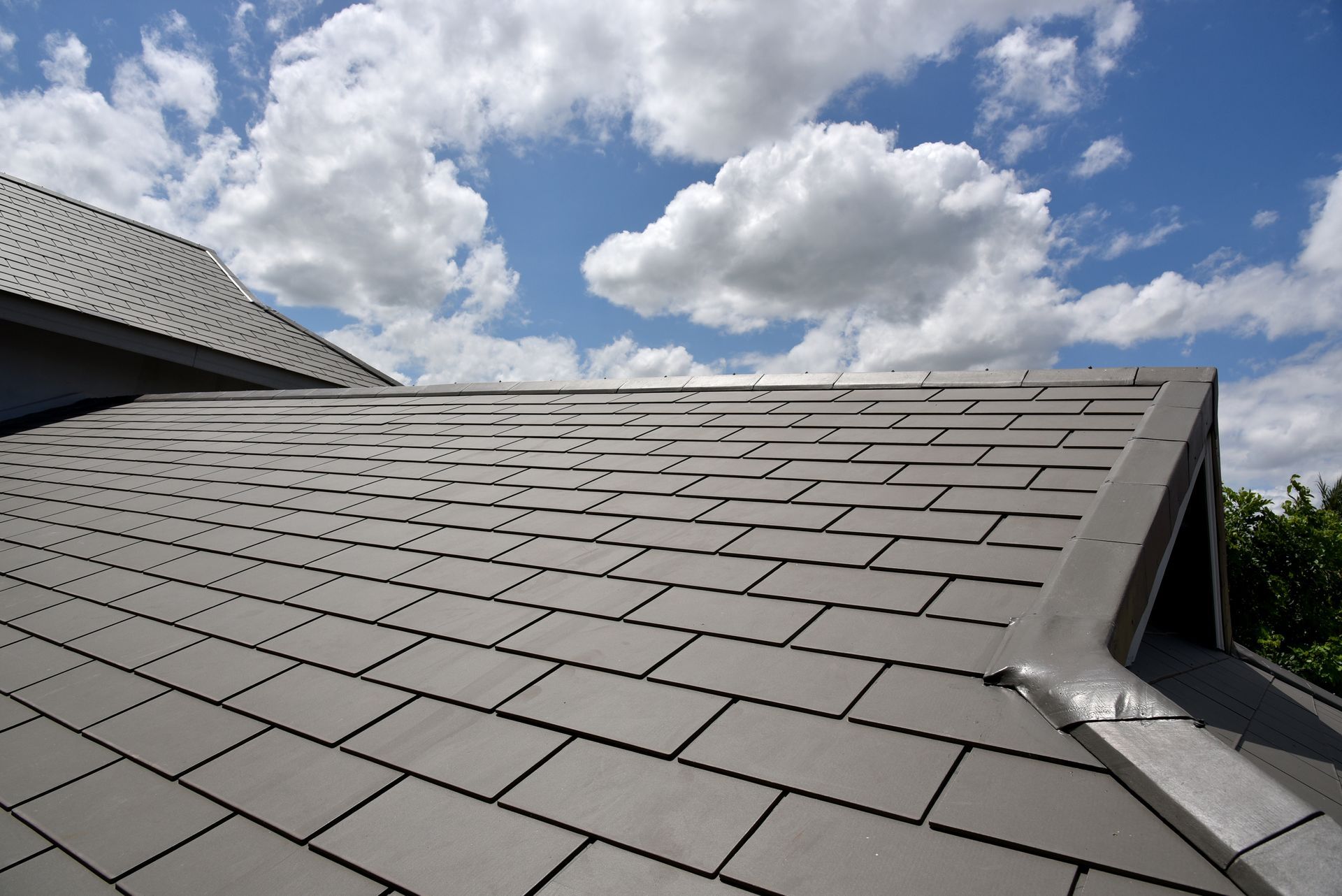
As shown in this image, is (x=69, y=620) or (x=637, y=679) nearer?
(x=637, y=679)

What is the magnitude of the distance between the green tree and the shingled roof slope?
10.3m

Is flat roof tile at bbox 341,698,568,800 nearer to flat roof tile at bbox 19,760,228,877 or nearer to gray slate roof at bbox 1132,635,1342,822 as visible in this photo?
flat roof tile at bbox 19,760,228,877

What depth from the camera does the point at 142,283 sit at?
12508 millimetres

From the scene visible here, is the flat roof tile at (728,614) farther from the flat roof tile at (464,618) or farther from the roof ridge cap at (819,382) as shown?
the roof ridge cap at (819,382)

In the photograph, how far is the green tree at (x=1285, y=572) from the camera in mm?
11492

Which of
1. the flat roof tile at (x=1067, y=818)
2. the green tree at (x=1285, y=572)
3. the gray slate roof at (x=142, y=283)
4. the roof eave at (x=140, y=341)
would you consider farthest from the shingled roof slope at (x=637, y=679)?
the green tree at (x=1285, y=572)

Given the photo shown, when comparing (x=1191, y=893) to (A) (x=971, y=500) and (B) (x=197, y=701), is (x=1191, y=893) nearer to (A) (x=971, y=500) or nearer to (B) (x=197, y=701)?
(A) (x=971, y=500)

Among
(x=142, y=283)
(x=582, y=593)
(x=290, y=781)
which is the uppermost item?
(x=142, y=283)

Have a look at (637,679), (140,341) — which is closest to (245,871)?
(637,679)

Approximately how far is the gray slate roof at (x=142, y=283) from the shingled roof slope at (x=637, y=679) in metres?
7.81

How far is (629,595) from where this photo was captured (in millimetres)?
2729

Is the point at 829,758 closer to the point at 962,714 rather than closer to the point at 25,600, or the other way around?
the point at 962,714

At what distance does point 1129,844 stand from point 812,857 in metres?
0.55

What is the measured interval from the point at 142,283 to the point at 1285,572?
731 inches
